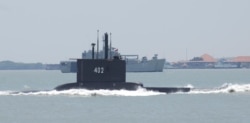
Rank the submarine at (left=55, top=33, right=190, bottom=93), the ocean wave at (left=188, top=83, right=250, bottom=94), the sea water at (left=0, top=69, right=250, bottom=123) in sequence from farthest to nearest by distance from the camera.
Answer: the ocean wave at (left=188, top=83, right=250, bottom=94)
the submarine at (left=55, top=33, right=190, bottom=93)
the sea water at (left=0, top=69, right=250, bottom=123)

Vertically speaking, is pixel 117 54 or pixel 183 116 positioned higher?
pixel 117 54

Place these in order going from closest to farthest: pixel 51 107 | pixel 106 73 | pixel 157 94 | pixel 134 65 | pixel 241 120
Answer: pixel 241 120
pixel 51 107
pixel 106 73
pixel 157 94
pixel 134 65

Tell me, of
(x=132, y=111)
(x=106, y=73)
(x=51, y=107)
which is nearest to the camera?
(x=132, y=111)

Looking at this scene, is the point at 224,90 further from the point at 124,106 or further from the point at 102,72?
the point at 124,106

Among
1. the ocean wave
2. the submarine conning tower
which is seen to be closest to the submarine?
the submarine conning tower

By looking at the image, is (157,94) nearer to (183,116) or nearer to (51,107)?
(51,107)

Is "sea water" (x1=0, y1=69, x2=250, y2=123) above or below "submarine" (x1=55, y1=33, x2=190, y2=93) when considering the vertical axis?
below

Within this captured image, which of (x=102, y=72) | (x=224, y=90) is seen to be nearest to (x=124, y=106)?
(x=102, y=72)

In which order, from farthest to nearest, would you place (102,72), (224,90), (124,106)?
(224,90), (102,72), (124,106)

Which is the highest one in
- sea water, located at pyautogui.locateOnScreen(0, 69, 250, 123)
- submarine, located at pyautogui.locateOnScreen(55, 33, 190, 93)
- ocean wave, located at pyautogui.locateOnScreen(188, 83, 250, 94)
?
submarine, located at pyautogui.locateOnScreen(55, 33, 190, 93)

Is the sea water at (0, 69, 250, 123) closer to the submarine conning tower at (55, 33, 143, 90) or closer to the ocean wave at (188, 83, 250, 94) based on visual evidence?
the ocean wave at (188, 83, 250, 94)

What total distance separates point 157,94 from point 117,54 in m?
4.19

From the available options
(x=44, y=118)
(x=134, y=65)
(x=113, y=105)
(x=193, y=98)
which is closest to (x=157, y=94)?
(x=193, y=98)

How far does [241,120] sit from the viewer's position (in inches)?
1563
